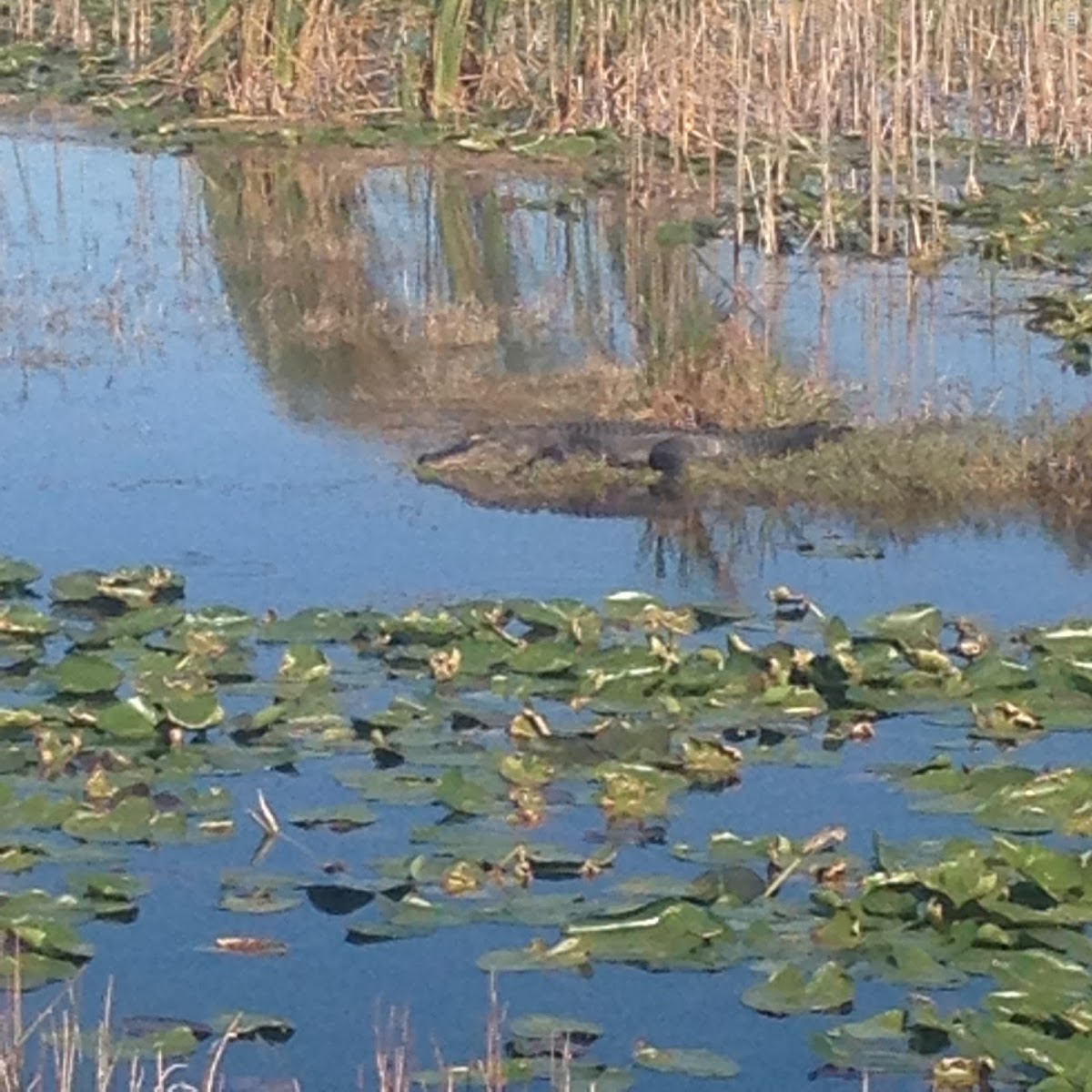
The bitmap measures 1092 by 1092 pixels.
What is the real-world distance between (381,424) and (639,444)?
123 centimetres

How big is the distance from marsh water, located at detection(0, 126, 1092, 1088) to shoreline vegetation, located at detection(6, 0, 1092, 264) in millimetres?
452

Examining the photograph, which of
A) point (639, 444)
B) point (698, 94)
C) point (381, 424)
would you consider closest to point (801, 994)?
point (639, 444)

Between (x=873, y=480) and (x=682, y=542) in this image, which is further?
(x=873, y=480)

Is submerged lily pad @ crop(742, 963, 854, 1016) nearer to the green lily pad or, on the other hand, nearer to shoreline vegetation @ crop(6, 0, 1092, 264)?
the green lily pad

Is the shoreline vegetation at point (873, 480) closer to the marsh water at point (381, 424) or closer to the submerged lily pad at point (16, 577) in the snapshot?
the marsh water at point (381, 424)

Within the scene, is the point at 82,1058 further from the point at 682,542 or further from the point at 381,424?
the point at 381,424

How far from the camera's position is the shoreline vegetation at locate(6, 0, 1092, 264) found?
43.7 ft

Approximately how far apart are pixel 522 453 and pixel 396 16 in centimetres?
871

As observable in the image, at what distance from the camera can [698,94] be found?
14.7 metres

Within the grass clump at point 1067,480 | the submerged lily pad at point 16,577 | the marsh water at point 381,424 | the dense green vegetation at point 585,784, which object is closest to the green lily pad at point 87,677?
the dense green vegetation at point 585,784

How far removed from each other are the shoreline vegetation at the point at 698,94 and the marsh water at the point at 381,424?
45 cm

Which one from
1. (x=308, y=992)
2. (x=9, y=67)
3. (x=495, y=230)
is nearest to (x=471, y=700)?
(x=308, y=992)

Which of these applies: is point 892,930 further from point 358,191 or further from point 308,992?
point 358,191

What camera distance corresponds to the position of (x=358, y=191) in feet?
48.7
